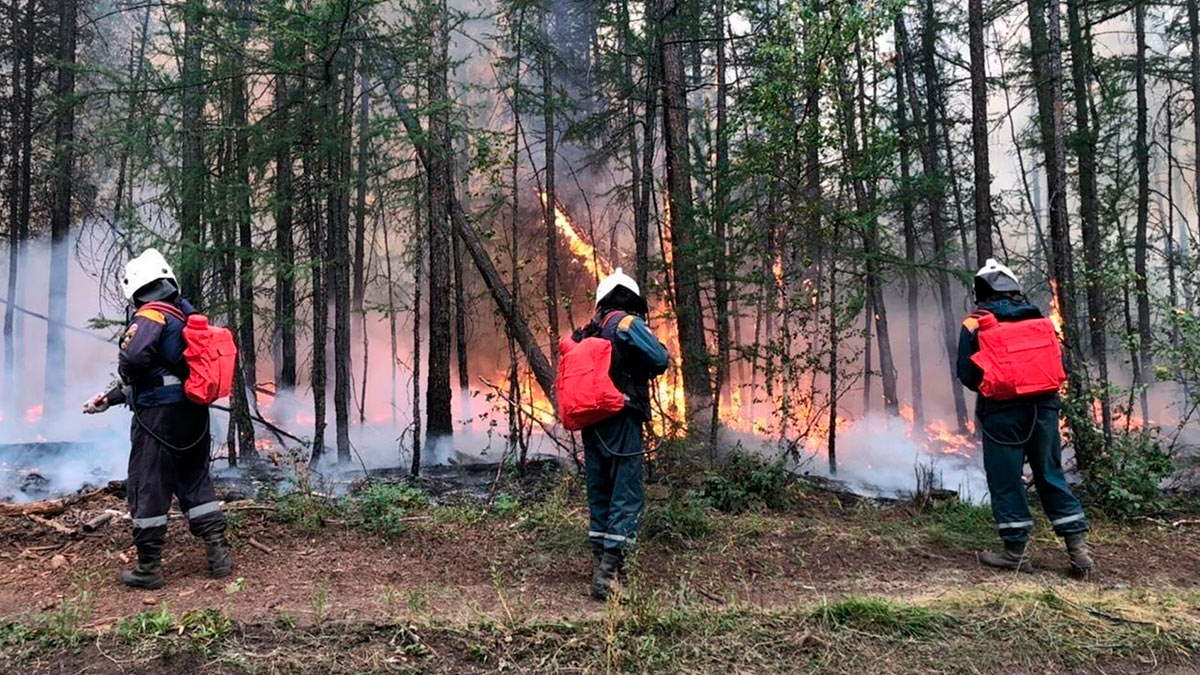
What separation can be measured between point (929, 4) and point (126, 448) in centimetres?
1928

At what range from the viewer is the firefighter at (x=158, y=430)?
13.8 ft

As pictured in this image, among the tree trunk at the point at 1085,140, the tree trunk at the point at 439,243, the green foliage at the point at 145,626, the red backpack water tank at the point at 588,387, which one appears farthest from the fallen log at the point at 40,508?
the tree trunk at the point at 1085,140

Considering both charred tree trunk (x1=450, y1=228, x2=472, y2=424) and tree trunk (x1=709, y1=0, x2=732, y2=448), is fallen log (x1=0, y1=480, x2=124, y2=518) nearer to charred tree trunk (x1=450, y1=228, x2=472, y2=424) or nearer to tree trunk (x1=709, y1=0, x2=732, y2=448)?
tree trunk (x1=709, y1=0, x2=732, y2=448)

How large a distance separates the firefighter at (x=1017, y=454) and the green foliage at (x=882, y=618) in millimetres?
1635

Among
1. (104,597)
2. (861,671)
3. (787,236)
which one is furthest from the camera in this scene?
(787,236)

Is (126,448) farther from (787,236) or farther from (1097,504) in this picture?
(1097,504)

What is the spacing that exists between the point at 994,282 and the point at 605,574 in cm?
364

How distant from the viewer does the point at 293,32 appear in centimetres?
759

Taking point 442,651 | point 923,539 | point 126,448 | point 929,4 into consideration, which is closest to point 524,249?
point 126,448

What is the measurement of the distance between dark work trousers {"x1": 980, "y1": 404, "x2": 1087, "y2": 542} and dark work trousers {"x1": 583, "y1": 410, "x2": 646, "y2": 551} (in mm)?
2747

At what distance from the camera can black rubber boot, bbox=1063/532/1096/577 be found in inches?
187

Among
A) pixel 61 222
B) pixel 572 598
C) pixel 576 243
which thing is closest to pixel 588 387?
pixel 572 598

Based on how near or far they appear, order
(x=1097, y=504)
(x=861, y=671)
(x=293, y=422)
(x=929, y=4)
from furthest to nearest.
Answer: (x=929, y=4)
(x=293, y=422)
(x=1097, y=504)
(x=861, y=671)

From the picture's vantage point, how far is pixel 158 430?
429cm
